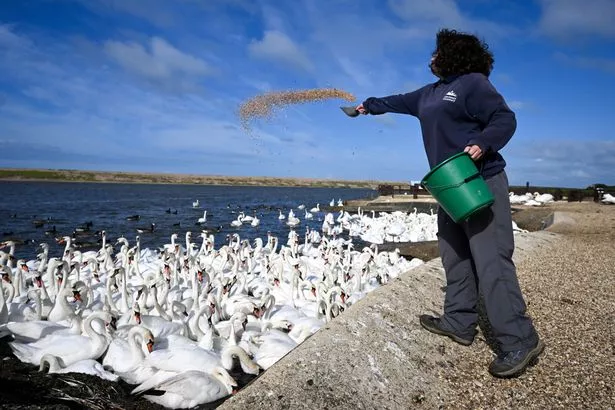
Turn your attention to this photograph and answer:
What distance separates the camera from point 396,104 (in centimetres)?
468

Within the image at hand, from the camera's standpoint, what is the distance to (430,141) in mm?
4188

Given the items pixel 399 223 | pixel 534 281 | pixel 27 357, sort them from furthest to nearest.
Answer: pixel 399 223 → pixel 534 281 → pixel 27 357

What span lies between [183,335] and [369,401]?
17.3 ft

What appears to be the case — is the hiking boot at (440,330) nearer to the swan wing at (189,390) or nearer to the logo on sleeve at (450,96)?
the logo on sleeve at (450,96)

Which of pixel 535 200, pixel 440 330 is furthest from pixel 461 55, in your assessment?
pixel 535 200

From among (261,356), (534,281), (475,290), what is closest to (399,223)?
(534,281)

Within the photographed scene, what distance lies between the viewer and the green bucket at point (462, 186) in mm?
3643

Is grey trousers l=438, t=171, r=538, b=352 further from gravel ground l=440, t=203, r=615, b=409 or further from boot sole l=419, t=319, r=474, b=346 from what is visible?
boot sole l=419, t=319, r=474, b=346

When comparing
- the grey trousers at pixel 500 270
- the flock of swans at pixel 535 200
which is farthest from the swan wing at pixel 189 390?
Result: the flock of swans at pixel 535 200

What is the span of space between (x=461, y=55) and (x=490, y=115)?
2.14 feet

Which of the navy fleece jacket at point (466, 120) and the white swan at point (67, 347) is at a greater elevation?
the navy fleece jacket at point (466, 120)

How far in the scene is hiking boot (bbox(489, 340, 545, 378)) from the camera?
12.3ft

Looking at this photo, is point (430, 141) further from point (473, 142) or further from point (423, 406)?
point (423, 406)

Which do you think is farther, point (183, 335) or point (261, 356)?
point (183, 335)
